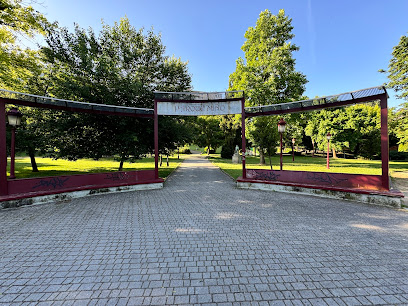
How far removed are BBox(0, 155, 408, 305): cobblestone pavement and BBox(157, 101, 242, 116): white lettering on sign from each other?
5187 millimetres

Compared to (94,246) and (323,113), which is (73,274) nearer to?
(94,246)

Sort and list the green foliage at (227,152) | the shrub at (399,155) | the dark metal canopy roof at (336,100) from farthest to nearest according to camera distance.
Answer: the green foliage at (227,152) → the shrub at (399,155) → the dark metal canopy roof at (336,100)

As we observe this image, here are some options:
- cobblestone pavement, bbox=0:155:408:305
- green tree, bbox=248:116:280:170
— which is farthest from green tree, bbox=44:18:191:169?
green tree, bbox=248:116:280:170

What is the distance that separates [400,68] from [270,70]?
10451 millimetres

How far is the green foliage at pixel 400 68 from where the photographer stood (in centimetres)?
1452

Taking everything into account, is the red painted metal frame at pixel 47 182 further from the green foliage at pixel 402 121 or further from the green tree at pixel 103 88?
the green foliage at pixel 402 121

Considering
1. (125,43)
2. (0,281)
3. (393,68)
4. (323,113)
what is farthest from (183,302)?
A: (323,113)

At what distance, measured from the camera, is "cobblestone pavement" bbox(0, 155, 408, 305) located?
241cm

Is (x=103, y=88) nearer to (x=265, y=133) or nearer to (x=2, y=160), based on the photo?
(x=2, y=160)

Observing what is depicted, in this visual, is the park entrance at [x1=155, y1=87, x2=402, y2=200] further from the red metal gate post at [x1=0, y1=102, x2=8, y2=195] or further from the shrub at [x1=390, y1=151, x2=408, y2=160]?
the shrub at [x1=390, y1=151, x2=408, y2=160]

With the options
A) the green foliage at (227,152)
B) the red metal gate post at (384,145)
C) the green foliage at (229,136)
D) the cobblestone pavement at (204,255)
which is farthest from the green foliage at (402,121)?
the green foliage at (227,152)

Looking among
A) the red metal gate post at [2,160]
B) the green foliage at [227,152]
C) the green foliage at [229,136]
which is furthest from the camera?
the green foliage at [229,136]

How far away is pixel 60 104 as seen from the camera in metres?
7.48

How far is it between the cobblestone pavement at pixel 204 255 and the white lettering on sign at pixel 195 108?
519cm
